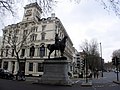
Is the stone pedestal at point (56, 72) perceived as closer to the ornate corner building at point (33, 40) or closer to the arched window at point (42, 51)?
the ornate corner building at point (33, 40)

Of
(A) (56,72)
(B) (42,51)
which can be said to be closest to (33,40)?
(B) (42,51)

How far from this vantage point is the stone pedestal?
20.8 metres

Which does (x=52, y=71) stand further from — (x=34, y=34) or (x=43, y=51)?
(x=34, y=34)

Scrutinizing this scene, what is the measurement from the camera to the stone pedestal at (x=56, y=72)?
68.2 ft

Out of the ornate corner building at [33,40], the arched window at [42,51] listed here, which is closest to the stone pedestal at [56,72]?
the ornate corner building at [33,40]

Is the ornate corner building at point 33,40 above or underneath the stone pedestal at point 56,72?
above

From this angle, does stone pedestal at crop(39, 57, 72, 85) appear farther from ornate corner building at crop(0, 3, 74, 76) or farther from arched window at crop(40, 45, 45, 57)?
arched window at crop(40, 45, 45, 57)

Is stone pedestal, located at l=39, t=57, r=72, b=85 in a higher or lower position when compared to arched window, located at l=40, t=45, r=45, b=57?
lower

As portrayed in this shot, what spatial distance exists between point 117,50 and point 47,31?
7400cm

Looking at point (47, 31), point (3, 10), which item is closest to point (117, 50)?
point (47, 31)

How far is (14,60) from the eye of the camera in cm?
5825

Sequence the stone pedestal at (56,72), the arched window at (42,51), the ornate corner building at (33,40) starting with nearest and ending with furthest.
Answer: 1. the stone pedestal at (56,72)
2. the ornate corner building at (33,40)
3. the arched window at (42,51)

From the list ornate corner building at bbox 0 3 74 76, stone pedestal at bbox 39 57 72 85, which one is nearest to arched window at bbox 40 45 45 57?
ornate corner building at bbox 0 3 74 76

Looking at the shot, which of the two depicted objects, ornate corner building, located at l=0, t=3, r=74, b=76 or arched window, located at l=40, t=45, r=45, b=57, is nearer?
ornate corner building, located at l=0, t=3, r=74, b=76
